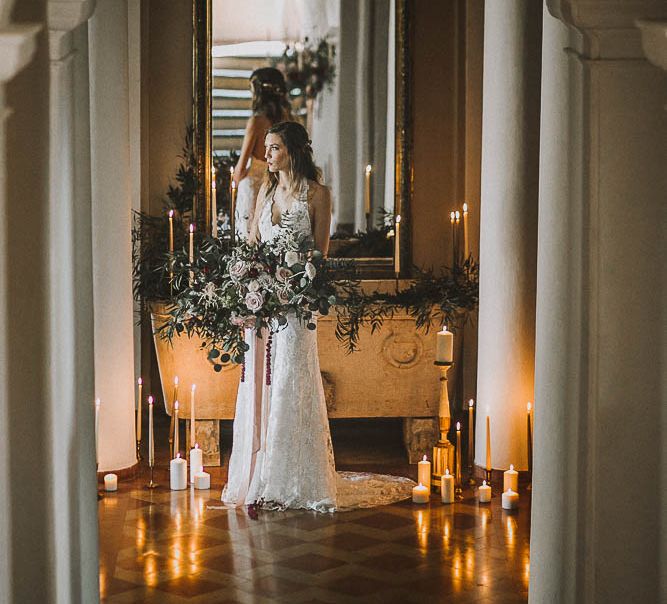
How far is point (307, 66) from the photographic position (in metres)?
9.15

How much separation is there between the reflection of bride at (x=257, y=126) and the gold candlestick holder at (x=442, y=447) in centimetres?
241

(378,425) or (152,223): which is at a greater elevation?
(152,223)

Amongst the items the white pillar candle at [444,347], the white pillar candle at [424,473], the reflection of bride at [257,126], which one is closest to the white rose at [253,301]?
the white pillar candle at [444,347]

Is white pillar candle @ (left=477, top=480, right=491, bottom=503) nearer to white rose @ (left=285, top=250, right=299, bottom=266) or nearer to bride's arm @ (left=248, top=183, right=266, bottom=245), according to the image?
white rose @ (left=285, top=250, right=299, bottom=266)

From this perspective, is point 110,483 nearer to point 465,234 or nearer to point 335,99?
point 465,234

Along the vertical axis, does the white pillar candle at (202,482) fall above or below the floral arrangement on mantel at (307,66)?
below

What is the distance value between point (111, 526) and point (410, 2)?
5.10 meters

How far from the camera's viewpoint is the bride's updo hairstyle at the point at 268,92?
29.8 feet

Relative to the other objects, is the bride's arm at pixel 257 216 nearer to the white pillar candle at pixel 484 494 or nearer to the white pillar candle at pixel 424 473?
the white pillar candle at pixel 424 473

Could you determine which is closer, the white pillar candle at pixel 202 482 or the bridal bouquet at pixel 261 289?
the bridal bouquet at pixel 261 289

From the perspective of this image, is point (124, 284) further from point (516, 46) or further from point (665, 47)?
point (665, 47)

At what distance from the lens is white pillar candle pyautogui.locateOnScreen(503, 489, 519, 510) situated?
6.61 metres

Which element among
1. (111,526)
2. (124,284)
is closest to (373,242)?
(124,284)

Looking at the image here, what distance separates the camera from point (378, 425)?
9.33 metres
